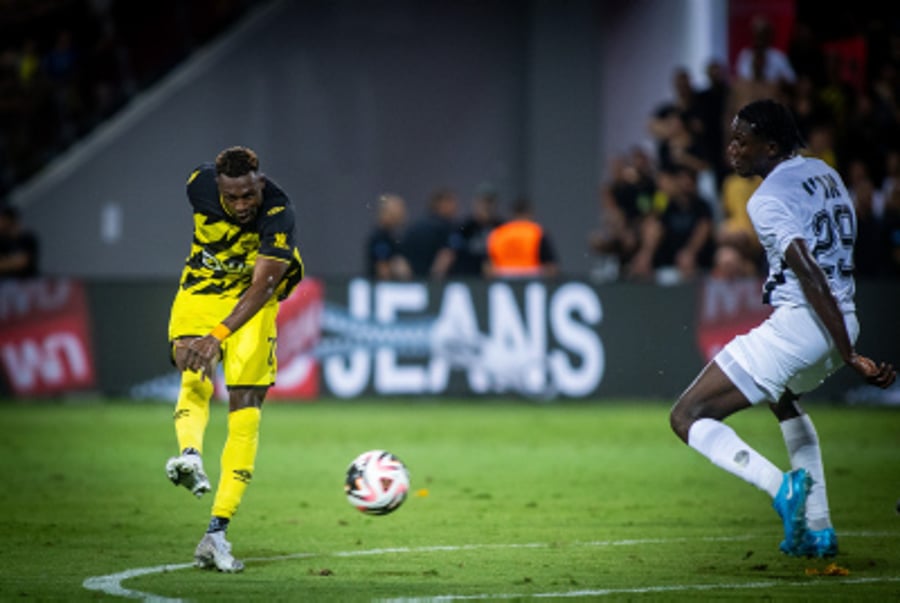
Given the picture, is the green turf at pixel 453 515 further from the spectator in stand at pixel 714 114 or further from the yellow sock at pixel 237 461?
the spectator in stand at pixel 714 114

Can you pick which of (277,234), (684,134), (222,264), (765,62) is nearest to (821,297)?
(277,234)

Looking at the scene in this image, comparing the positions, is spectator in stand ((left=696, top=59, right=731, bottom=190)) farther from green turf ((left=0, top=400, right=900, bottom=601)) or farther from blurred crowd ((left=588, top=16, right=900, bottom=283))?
green turf ((left=0, top=400, right=900, bottom=601))

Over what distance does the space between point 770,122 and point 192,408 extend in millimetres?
3366

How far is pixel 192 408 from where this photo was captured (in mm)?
8414

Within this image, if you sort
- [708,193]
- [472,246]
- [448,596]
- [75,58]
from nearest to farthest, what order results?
[448,596]
[472,246]
[708,193]
[75,58]

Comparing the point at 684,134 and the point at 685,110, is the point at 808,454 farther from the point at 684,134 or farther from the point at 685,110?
the point at 685,110

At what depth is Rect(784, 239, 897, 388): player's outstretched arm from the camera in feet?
24.5

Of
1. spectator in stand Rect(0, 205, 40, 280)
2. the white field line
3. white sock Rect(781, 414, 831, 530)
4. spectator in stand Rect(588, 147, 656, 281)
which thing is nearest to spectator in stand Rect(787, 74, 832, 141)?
spectator in stand Rect(588, 147, 656, 281)

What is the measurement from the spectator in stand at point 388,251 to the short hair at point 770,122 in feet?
37.1

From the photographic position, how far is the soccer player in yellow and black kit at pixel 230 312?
26.0ft

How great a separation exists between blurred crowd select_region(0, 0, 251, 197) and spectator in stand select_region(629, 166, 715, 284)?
8.51 m

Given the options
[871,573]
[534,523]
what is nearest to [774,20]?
[534,523]

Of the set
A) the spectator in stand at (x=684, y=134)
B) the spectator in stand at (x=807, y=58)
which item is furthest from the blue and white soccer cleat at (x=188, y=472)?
the spectator in stand at (x=807, y=58)

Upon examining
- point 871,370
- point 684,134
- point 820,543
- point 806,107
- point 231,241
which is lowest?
point 820,543
